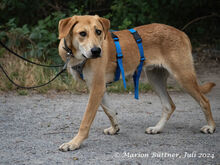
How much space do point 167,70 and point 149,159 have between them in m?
1.56

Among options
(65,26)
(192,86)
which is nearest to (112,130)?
(192,86)

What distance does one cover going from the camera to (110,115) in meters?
4.32

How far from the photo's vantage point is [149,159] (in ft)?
11.2

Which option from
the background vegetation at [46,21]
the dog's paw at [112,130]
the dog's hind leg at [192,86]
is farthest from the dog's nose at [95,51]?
the background vegetation at [46,21]

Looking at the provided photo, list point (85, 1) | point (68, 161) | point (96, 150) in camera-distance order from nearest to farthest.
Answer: point (68, 161), point (96, 150), point (85, 1)

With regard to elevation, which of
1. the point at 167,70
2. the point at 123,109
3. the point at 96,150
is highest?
the point at 167,70

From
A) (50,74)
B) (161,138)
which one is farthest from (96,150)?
(50,74)

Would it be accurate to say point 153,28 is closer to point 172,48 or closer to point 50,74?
point 172,48

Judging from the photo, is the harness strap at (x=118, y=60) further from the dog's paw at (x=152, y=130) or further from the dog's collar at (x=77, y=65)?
the dog's paw at (x=152, y=130)

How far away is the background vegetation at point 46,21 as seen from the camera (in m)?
7.37

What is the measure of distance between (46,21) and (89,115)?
4.93 meters

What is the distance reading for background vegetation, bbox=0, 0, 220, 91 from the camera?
7372 mm

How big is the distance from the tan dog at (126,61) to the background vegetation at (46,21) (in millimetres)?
2851

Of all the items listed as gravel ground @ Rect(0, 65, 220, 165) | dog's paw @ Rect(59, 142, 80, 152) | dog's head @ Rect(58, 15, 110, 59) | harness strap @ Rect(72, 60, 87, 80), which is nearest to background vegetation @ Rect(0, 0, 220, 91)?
gravel ground @ Rect(0, 65, 220, 165)
